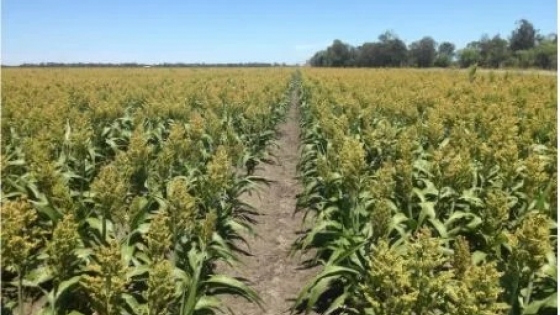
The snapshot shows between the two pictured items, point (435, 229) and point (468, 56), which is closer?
point (435, 229)

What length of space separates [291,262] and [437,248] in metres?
3.28

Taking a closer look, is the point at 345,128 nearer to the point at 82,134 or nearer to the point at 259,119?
the point at 259,119

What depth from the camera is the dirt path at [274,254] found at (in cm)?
475

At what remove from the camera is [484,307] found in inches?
86.8

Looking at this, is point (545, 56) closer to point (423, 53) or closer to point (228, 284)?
point (423, 53)

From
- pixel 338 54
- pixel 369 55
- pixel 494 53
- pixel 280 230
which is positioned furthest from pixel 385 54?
pixel 280 230

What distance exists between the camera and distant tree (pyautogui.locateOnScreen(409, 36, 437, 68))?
80.8 meters

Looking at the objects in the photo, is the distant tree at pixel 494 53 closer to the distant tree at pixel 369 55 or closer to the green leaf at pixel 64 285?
the distant tree at pixel 369 55

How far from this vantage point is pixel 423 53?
8169 centimetres

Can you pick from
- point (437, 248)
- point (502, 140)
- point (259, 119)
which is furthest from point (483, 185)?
point (259, 119)

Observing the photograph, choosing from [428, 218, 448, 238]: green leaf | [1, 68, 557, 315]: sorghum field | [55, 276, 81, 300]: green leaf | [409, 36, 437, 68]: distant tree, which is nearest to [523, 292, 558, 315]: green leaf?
[1, 68, 557, 315]: sorghum field

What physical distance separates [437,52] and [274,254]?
282 ft

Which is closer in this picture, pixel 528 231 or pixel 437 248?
pixel 437 248

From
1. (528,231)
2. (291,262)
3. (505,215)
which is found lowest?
(291,262)
